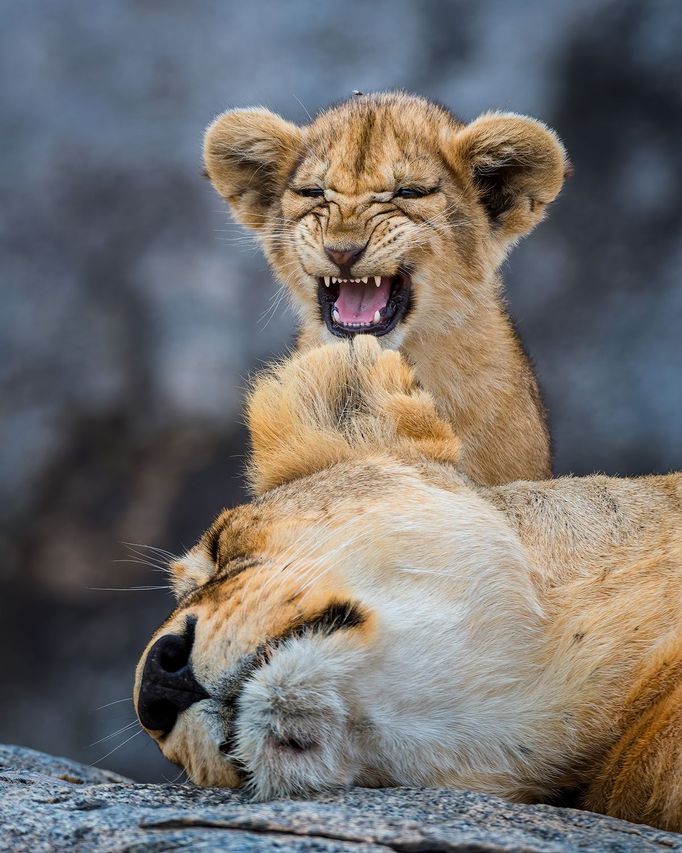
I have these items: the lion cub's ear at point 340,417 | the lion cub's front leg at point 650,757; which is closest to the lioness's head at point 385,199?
the lion cub's ear at point 340,417

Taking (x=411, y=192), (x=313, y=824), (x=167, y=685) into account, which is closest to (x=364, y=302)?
(x=411, y=192)

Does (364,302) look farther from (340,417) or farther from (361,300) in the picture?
(340,417)

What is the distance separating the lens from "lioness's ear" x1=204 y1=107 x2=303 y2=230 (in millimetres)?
3281

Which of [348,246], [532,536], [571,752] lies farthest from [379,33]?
→ [571,752]

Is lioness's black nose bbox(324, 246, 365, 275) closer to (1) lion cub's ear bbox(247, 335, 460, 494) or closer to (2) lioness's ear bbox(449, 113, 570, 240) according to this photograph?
(2) lioness's ear bbox(449, 113, 570, 240)

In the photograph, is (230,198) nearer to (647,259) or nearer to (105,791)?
(647,259)

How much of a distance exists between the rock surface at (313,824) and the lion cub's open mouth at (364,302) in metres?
1.58

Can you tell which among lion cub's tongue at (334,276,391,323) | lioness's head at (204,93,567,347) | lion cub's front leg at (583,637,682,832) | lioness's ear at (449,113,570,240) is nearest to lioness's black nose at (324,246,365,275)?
lioness's head at (204,93,567,347)

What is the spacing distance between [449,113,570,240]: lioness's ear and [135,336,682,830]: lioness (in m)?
1.49

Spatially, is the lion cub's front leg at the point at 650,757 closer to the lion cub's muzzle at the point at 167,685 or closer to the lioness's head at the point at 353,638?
the lioness's head at the point at 353,638

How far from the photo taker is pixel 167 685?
134 centimetres

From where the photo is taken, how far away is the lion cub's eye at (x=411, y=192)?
300 cm

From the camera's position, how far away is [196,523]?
13.4 ft

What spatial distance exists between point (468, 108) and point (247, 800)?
3.18m
